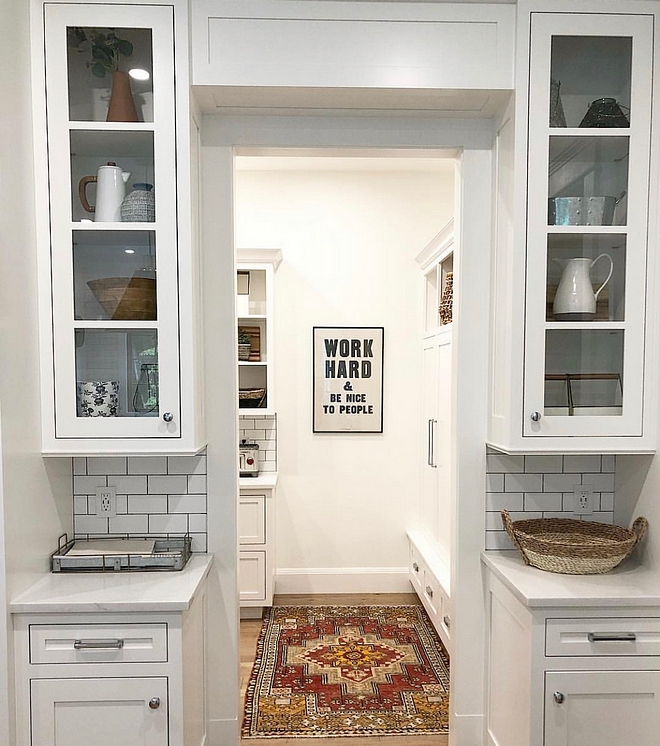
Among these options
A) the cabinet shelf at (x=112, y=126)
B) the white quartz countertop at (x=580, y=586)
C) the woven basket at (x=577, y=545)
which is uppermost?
the cabinet shelf at (x=112, y=126)

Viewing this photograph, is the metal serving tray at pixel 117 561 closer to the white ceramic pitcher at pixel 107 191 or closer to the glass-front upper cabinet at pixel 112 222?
the glass-front upper cabinet at pixel 112 222

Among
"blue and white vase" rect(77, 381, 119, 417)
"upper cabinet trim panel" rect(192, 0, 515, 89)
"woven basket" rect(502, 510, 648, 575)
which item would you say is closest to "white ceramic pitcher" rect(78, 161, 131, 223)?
"upper cabinet trim panel" rect(192, 0, 515, 89)

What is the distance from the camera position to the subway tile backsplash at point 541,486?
7.88 ft

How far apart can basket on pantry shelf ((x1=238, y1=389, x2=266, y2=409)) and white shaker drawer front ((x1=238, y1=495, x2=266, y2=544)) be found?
0.61 m

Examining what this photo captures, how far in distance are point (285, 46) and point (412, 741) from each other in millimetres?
2718

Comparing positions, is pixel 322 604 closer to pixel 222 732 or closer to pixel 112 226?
pixel 222 732

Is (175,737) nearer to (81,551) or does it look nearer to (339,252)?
(81,551)

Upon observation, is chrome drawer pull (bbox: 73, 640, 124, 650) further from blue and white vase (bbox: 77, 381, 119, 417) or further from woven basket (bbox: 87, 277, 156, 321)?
woven basket (bbox: 87, 277, 156, 321)

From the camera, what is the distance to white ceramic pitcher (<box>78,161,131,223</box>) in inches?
80.9

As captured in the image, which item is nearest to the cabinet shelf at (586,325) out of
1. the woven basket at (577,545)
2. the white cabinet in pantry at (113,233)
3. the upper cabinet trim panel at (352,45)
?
the woven basket at (577,545)

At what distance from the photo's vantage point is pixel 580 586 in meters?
2.01

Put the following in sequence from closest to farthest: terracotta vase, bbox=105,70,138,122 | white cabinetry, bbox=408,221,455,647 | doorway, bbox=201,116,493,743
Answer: terracotta vase, bbox=105,70,138,122
doorway, bbox=201,116,493,743
white cabinetry, bbox=408,221,455,647

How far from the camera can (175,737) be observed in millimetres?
1903

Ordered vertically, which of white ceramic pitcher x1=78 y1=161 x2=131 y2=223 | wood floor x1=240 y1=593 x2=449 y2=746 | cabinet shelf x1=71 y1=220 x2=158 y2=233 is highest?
white ceramic pitcher x1=78 y1=161 x2=131 y2=223
